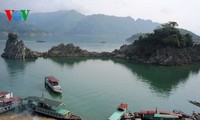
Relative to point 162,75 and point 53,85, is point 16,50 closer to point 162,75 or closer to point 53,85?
point 53,85

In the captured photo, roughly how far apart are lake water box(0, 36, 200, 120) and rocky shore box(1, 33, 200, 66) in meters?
7.31

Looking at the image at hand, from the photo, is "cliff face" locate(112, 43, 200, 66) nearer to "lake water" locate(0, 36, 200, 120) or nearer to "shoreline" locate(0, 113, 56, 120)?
"lake water" locate(0, 36, 200, 120)

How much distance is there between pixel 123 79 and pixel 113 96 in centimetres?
1861

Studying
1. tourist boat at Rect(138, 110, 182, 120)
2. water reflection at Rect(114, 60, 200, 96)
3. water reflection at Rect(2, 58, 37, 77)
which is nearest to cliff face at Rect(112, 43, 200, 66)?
water reflection at Rect(114, 60, 200, 96)

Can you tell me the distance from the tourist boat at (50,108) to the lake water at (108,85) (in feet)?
9.22

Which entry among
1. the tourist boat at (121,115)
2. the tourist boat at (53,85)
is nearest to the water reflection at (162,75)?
the tourist boat at (121,115)

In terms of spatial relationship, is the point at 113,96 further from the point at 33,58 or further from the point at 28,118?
the point at 33,58

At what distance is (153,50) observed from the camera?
105 metres

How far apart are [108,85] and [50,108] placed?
76.8 ft

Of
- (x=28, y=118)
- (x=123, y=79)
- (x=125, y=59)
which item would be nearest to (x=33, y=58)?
(x=125, y=59)

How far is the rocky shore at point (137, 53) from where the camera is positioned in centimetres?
9856

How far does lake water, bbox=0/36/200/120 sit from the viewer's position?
4781 centimetres

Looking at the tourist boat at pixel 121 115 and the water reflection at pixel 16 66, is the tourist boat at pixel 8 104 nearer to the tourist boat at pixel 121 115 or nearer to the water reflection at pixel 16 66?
the tourist boat at pixel 121 115

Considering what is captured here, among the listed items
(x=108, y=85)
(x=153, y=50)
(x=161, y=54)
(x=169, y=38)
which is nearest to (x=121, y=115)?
(x=108, y=85)
